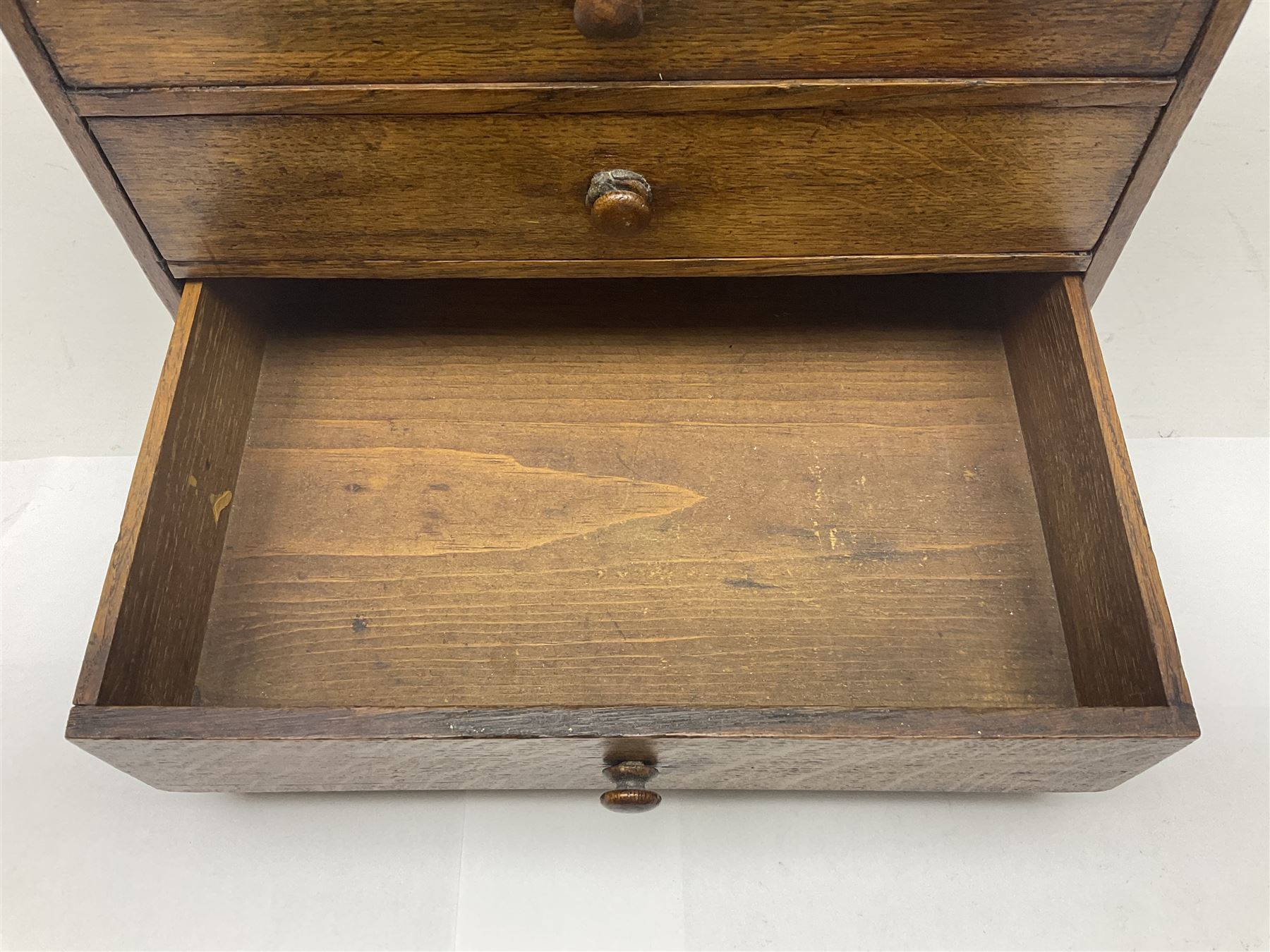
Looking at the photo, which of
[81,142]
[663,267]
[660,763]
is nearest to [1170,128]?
[663,267]

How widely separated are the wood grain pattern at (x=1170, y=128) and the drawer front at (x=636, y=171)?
0.04 feet

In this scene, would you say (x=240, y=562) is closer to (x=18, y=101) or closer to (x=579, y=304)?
(x=579, y=304)

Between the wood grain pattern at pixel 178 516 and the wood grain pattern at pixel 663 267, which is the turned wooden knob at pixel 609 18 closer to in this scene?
the wood grain pattern at pixel 663 267

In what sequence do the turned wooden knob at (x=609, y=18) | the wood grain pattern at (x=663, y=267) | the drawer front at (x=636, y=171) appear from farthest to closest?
1. the wood grain pattern at (x=663, y=267)
2. the drawer front at (x=636, y=171)
3. the turned wooden knob at (x=609, y=18)

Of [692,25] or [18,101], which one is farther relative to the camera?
[18,101]

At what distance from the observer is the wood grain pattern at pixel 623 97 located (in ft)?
2.80

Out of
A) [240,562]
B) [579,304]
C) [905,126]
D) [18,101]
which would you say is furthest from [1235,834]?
[18,101]

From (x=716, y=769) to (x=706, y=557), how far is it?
0.23 m

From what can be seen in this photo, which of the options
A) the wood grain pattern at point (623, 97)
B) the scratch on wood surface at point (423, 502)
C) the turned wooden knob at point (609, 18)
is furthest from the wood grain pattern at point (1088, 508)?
the turned wooden knob at point (609, 18)

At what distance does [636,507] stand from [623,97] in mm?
394

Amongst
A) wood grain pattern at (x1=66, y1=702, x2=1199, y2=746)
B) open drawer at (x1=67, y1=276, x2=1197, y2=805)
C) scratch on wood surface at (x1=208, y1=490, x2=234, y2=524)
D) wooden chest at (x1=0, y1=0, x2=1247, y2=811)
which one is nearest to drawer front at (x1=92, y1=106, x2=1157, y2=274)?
wooden chest at (x1=0, y1=0, x2=1247, y2=811)

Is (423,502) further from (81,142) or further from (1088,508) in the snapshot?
(1088,508)

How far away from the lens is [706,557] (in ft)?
3.47

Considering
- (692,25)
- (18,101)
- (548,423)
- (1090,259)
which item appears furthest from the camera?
(18,101)
